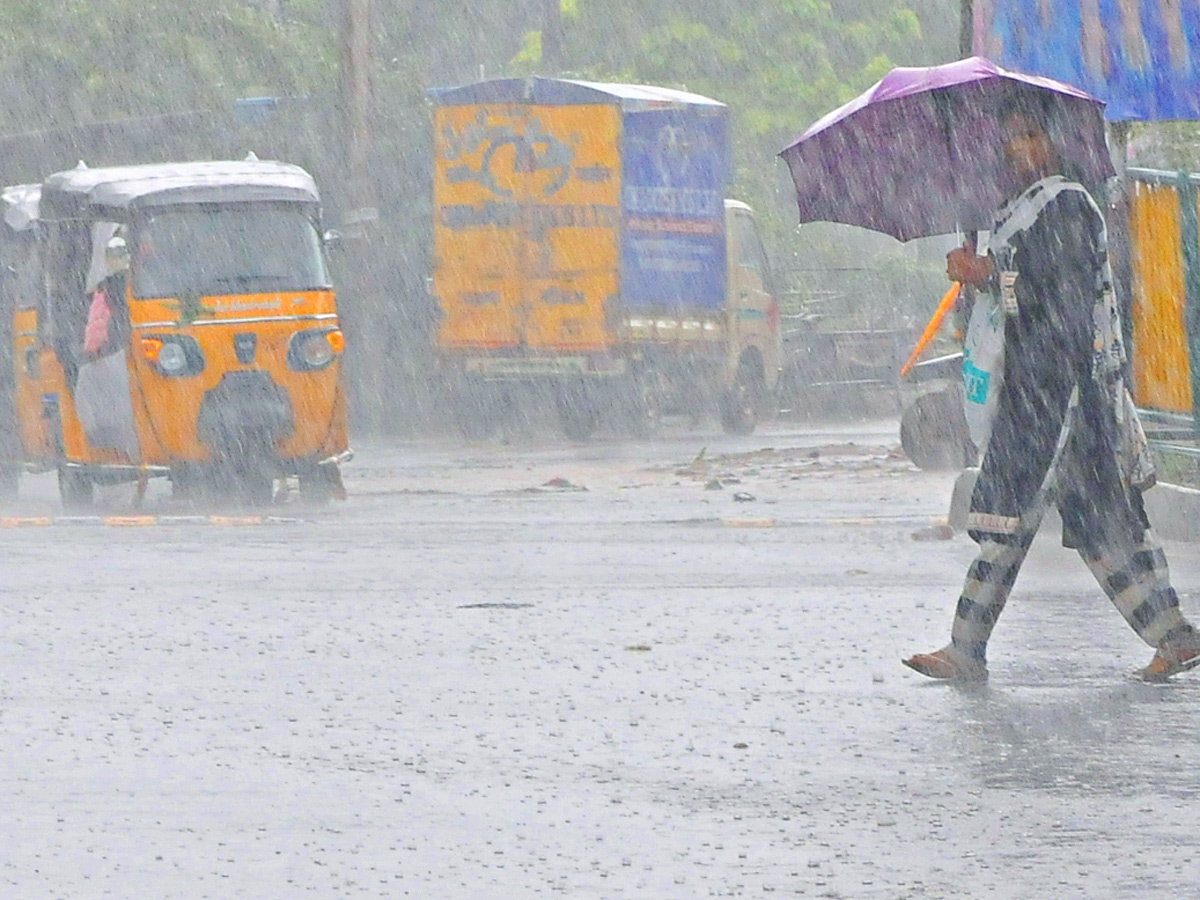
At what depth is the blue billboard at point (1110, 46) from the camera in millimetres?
16703

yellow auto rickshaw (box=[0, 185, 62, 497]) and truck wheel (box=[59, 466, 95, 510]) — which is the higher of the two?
yellow auto rickshaw (box=[0, 185, 62, 497])

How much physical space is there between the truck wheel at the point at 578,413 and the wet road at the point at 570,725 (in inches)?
499

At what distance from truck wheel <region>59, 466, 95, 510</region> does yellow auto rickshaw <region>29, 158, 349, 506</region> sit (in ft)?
0.04

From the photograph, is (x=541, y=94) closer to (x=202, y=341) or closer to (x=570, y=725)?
(x=202, y=341)

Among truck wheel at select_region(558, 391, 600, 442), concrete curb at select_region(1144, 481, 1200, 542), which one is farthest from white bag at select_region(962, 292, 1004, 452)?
truck wheel at select_region(558, 391, 600, 442)

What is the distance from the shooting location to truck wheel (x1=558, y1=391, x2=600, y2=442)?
92.7 ft

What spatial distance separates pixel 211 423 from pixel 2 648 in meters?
8.44

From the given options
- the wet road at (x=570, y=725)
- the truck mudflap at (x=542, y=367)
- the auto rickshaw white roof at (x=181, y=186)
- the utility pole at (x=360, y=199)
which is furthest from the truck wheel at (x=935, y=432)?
the utility pole at (x=360, y=199)

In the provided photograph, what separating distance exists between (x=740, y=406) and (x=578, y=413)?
1.93m

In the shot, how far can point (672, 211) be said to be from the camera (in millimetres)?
Answer: 29031

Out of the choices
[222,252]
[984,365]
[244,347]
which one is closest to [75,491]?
[244,347]

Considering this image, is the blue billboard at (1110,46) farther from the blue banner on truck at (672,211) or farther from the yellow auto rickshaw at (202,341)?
the blue banner on truck at (672,211)

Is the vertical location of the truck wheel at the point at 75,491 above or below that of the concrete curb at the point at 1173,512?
above

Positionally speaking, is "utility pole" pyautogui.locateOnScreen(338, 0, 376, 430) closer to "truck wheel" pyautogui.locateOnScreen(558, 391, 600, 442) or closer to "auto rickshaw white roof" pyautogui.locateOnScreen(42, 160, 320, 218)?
"truck wheel" pyautogui.locateOnScreen(558, 391, 600, 442)
